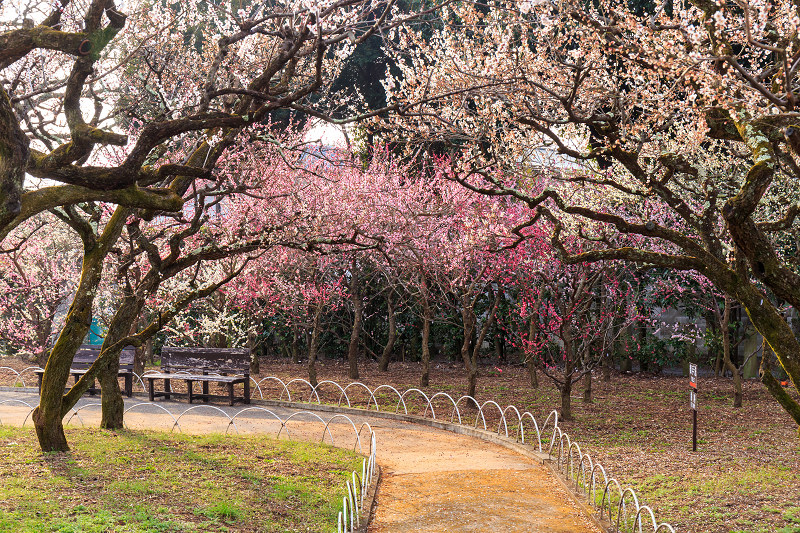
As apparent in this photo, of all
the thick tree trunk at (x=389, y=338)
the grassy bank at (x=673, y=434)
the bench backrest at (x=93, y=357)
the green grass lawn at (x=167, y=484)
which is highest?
the thick tree trunk at (x=389, y=338)

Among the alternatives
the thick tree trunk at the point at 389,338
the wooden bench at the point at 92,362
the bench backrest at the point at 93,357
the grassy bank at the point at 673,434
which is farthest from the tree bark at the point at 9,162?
the thick tree trunk at the point at 389,338

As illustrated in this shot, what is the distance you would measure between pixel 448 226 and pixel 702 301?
6.44 meters

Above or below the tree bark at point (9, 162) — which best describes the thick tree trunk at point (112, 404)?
below

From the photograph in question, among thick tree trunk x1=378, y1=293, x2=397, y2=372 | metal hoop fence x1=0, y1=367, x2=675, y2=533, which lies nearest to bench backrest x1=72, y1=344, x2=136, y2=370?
metal hoop fence x1=0, y1=367, x2=675, y2=533

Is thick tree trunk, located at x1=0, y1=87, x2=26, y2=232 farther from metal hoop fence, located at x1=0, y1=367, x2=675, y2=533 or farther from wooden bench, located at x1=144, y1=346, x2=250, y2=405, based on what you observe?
wooden bench, located at x1=144, y1=346, x2=250, y2=405

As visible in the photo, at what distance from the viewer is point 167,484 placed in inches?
280

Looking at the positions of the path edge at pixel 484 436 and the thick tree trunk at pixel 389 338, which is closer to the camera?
the path edge at pixel 484 436

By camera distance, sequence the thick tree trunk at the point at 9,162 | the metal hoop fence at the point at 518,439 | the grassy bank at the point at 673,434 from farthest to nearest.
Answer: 1. the grassy bank at the point at 673,434
2. the metal hoop fence at the point at 518,439
3. the thick tree trunk at the point at 9,162

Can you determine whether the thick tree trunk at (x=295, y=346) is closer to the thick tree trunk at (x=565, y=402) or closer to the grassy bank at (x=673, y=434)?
the grassy bank at (x=673, y=434)

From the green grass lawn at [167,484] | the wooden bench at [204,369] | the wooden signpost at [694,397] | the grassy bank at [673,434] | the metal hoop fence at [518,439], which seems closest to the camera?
the green grass lawn at [167,484]

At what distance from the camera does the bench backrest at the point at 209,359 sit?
13.5 meters

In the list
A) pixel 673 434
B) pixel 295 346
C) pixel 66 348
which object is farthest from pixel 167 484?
pixel 295 346

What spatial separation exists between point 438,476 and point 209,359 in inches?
278

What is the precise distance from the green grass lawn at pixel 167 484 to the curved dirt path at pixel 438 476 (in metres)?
0.68
